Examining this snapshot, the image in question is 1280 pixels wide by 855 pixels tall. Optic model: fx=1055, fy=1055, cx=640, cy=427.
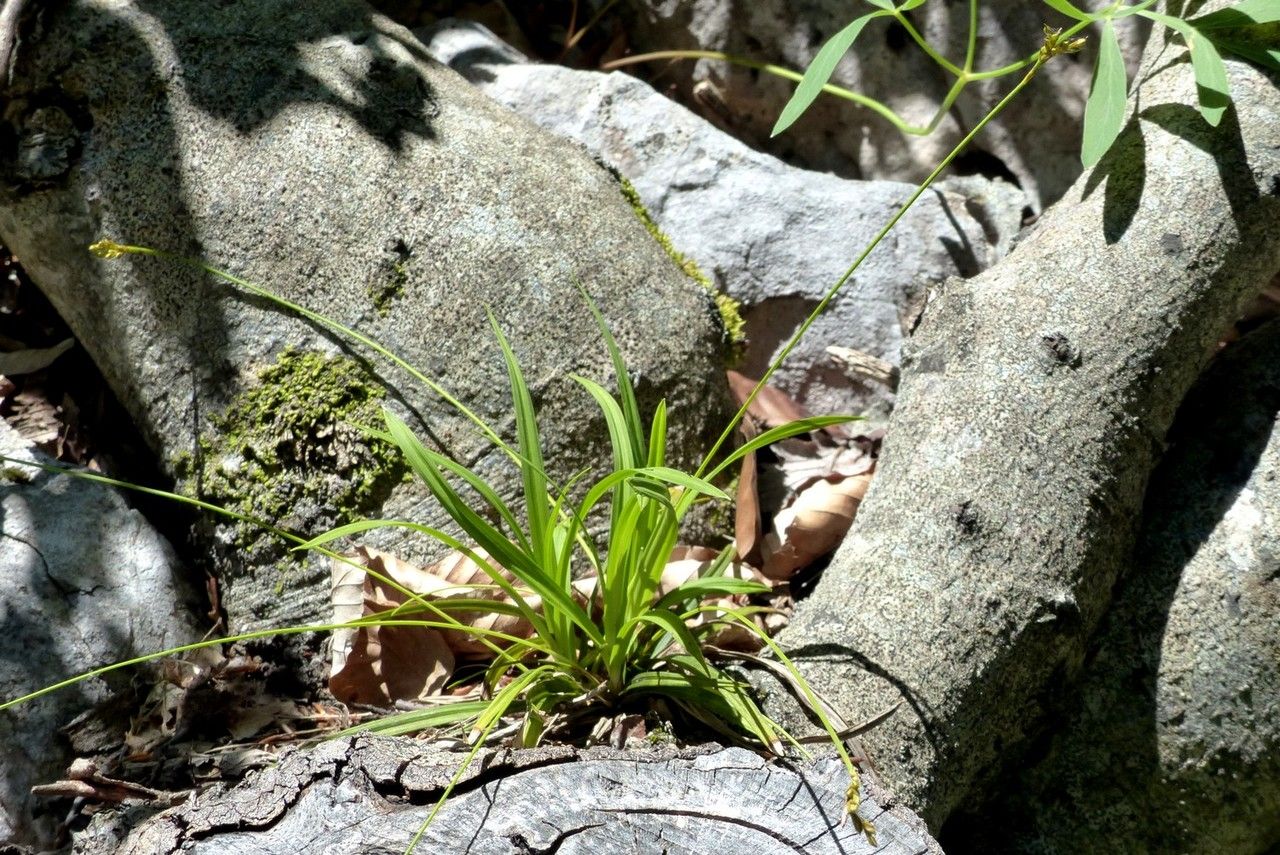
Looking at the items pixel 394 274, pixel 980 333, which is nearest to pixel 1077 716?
pixel 980 333

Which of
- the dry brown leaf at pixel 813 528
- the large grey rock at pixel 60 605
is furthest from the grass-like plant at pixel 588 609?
the dry brown leaf at pixel 813 528

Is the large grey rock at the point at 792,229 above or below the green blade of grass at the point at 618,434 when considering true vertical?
above

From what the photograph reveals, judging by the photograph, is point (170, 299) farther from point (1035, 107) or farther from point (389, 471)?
point (1035, 107)

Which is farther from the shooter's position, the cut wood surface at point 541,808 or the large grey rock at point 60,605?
the large grey rock at point 60,605

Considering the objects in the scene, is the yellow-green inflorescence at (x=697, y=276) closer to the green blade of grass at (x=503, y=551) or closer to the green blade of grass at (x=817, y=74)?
the green blade of grass at (x=817, y=74)

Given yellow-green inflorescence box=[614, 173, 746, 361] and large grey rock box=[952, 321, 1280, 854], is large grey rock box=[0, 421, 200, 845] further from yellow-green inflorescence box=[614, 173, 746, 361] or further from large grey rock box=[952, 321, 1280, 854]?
large grey rock box=[952, 321, 1280, 854]

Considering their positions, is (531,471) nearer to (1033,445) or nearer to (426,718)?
(426,718)

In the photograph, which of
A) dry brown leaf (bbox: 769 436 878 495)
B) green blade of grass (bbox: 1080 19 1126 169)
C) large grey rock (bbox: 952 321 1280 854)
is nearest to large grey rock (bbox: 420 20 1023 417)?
dry brown leaf (bbox: 769 436 878 495)

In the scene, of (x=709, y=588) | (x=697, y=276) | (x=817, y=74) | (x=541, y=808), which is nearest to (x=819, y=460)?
(x=697, y=276)
